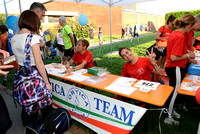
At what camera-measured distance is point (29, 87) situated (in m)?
1.59

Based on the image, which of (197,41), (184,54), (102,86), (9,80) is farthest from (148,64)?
(9,80)

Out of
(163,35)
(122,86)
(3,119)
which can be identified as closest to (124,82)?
(122,86)

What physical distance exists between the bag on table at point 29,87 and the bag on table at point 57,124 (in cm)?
50

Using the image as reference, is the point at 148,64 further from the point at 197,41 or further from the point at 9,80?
the point at 9,80

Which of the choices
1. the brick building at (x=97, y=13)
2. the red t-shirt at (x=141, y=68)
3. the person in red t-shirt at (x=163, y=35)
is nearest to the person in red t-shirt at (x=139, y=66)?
the red t-shirt at (x=141, y=68)

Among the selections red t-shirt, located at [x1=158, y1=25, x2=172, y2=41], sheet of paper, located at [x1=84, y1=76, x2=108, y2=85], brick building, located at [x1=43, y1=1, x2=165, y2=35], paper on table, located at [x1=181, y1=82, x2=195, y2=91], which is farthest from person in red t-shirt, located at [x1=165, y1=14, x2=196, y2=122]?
brick building, located at [x1=43, y1=1, x2=165, y2=35]

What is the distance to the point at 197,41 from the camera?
4148 mm

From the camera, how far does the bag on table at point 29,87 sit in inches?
62.5

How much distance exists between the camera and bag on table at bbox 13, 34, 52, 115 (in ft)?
5.21

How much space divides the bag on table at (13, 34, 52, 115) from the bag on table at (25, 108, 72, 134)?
0.50 meters

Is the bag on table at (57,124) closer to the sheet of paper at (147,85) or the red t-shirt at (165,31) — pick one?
the sheet of paper at (147,85)

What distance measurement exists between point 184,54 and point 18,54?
2.27m

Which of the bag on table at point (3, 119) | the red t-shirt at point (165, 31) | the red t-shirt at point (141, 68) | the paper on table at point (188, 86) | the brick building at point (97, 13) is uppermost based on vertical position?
the brick building at point (97, 13)

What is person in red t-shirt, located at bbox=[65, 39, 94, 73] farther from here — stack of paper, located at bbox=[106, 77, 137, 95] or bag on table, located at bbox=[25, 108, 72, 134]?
stack of paper, located at bbox=[106, 77, 137, 95]
